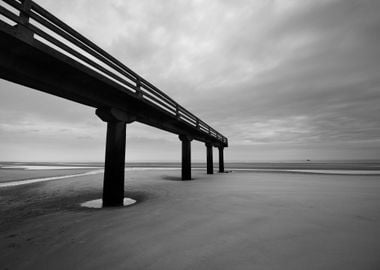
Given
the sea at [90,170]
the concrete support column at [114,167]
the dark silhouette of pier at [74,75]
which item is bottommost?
the sea at [90,170]

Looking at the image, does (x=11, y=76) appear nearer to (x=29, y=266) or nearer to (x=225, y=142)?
(x=29, y=266)

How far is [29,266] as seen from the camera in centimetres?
237

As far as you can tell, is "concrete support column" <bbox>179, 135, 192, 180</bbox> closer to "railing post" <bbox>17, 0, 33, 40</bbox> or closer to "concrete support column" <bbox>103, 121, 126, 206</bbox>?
"concrete support column" <bbox>103, 121, 126, 206</bbox>

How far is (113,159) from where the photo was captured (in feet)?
19.5

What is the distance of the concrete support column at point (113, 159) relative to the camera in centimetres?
580

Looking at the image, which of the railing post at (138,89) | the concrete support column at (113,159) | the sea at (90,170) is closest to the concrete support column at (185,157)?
the railing post at (138,89)

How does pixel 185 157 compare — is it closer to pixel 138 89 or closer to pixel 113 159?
pixel 113 159

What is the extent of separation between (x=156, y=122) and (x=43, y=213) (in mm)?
5386

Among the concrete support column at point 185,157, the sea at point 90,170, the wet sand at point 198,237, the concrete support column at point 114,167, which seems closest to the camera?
the wet sand at point 198,237

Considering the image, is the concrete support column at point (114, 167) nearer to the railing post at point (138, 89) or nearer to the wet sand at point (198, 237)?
the wet sand at point (198, 237)

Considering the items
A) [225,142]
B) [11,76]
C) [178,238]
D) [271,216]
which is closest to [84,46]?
[11,76]

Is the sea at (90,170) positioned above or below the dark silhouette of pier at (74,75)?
below

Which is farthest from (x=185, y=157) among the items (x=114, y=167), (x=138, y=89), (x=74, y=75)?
(x=74, y=75)

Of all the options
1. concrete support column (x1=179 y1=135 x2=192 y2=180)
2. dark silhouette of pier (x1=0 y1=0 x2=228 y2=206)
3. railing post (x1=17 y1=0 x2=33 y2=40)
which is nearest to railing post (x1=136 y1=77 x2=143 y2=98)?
dark silhouette of pier (x1=0 y1=0 x2=228 y2=206)
